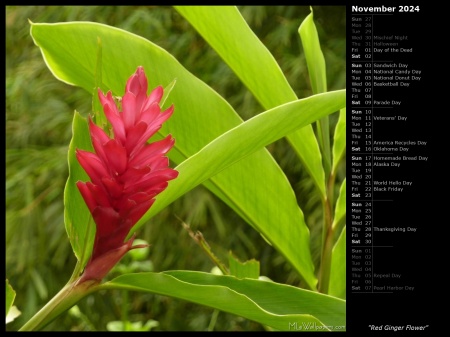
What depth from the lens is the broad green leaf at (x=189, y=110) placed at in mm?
607

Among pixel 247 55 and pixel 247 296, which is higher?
pixel 247 55

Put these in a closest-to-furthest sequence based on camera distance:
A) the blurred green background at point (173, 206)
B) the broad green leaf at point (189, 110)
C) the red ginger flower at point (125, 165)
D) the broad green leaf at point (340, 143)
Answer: the red ginger flower at point (125, 165), the broad green leaf at point (189, 110), the broad green leaf at point (340, 143), the blurred green background at point (173, 206)

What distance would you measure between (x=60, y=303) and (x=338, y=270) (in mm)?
308

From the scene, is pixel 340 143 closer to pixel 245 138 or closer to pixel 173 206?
pixel 245 138

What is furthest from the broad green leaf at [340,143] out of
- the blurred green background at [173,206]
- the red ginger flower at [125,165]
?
the blurred green background at [173,206]

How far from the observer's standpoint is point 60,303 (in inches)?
18.6

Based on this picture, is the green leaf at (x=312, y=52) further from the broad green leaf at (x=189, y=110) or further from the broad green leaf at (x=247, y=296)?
the broad green leaf at (x=247, y=296)

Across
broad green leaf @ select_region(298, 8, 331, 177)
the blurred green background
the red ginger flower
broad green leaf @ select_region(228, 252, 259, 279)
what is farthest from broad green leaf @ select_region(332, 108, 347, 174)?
the blurred green background

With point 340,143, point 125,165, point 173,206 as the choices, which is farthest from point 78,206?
point 173,206

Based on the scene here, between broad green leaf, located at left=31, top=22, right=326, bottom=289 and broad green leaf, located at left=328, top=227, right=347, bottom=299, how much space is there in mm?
22

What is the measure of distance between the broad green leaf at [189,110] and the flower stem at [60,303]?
0.63 ft

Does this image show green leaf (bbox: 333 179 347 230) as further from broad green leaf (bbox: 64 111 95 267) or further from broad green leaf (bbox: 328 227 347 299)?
broad green leaf (bbox: 64 111 95 267)
